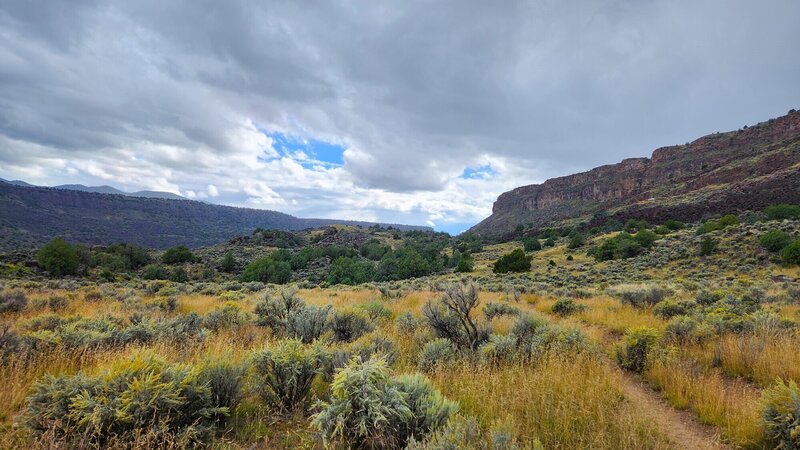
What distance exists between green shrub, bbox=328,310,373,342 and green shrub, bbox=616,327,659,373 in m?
5.19

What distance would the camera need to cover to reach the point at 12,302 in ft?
30.2

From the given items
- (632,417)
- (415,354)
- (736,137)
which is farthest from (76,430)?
Answer: (736,137)

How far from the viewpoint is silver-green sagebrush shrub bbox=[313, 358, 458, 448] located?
318 cm

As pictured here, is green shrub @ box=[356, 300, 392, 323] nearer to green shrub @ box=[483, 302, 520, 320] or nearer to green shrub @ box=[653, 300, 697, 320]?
green shrub @ box=[483, 302, 520, 320]

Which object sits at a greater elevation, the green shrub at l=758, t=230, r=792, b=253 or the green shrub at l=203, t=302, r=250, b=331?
the green shrub at l=758, t=230, r=792, b=253

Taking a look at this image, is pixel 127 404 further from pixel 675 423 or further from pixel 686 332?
pixel 686 332

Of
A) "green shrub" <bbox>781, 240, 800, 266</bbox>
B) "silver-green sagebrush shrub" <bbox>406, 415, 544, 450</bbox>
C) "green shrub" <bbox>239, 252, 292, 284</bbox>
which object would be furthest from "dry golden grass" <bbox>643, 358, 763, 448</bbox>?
"green shrub" <bbox>239, 252, 292, 284</bbox>

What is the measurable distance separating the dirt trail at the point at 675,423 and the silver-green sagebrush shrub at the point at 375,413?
278 cm

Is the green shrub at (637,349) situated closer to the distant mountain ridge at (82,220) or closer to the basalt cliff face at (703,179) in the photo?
the basalt cliff face at (703,179)

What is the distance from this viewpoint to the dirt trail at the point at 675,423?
12.3 feet

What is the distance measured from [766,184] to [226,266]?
100 metres

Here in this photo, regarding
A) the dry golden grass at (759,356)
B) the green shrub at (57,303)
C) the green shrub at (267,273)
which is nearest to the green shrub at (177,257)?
the green shrub at (267,273)

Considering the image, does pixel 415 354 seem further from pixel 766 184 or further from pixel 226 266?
pixel 766 184

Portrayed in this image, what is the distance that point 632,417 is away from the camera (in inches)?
147
